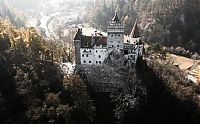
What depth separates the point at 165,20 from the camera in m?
155

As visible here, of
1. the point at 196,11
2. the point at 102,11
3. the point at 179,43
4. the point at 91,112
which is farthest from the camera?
the point at 102,11

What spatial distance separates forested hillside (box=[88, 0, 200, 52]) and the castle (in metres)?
63.2

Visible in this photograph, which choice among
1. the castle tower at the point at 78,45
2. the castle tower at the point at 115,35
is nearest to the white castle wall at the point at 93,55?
the castle tower at the point at 78,45

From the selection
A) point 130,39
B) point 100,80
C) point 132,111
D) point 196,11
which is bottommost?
point 132,111

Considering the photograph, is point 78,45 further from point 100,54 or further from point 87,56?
point 100,54

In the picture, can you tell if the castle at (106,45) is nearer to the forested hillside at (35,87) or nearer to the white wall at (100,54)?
the white wall at (100,54)

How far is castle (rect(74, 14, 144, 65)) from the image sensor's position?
84312 millimetres

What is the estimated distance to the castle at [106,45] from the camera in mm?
84312

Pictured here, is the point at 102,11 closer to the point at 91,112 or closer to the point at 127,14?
the point at 127,14

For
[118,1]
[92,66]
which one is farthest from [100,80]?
[118,1]

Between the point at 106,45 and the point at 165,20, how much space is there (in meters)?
74.6

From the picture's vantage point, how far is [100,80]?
87.6 metres

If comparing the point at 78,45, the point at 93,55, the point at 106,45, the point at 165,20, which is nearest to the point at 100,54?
the point at 93,55

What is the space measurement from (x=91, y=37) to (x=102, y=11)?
89824 millimetres
